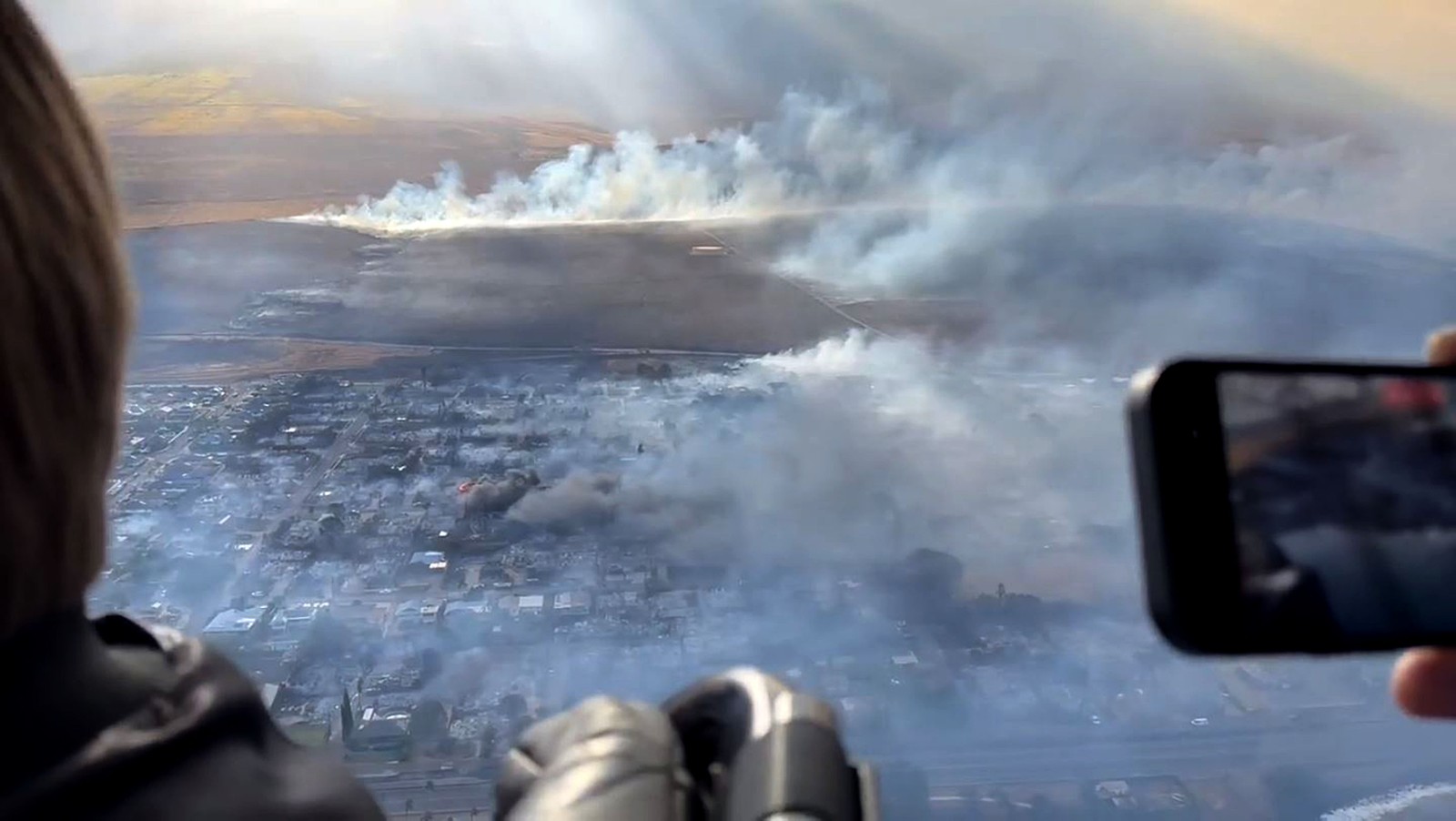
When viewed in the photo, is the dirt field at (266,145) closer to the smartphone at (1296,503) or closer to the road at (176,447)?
the road at (176,447)

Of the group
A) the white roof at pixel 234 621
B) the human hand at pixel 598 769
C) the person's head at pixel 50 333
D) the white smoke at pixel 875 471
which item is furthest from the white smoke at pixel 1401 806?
the person's head at pixel 50 333

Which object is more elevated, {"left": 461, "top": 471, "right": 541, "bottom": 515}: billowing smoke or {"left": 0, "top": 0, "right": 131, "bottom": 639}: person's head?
{"left": 0, "top": 0, "right": 131, "bottom": 639}: person's head

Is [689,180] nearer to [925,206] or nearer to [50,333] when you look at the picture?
[925,206]

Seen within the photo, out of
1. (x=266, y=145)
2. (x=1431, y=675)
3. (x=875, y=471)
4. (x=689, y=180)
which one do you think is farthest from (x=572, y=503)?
(x=1431, y=675)

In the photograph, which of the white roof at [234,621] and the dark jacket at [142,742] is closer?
the dark jacket at [142,742]

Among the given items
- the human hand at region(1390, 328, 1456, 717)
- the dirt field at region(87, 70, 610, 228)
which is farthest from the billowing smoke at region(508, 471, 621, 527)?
the human hand at region(1390, 328, 1456, 717)

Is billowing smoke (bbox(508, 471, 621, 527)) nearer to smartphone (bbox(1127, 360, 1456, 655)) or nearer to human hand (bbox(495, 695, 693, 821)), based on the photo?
human hand (bbox(495, 695, 693, 821))
